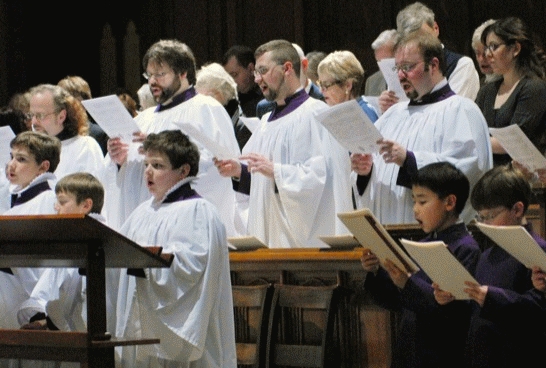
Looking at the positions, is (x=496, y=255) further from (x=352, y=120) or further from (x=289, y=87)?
(x=289, y=87)

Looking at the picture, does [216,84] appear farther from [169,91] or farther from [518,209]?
[518,209]

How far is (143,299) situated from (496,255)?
1692 mm

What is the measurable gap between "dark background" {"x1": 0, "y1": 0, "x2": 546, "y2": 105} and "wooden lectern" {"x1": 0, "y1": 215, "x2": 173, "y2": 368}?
571 cm

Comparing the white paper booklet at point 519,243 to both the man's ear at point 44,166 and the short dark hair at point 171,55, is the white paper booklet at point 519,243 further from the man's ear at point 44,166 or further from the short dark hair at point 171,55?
the short dark hair at point 171,55

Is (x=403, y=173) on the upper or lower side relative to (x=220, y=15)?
lower

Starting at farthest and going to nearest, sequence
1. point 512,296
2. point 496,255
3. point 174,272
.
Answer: point 174,272 < point 496,255 < point 512,296

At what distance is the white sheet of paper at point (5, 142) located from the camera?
8.16m

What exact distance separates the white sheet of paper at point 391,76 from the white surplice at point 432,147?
552 mm

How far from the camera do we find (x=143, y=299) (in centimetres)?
568

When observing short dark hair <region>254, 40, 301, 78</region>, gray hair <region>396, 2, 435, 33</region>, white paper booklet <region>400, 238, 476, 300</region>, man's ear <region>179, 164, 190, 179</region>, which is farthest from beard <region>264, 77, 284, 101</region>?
white paper booklet <region>400, 238, 476, 300</region>

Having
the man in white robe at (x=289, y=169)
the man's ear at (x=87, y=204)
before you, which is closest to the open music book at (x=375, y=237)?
the man's ear at (x=87, y=204)

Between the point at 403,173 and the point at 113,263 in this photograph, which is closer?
the point at 113,263

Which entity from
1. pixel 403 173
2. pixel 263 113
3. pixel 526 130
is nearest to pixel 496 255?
pixel 403 173

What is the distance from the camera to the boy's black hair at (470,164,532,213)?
500 cm
